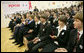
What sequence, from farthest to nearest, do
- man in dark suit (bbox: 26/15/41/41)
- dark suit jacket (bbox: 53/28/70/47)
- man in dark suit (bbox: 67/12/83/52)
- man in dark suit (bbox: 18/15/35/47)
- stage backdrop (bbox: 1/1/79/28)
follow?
1. stage backdrop (bbox: 1/1/79/28)
2. man in dark suit (bbox: 18/15/35/47)
3. man in dark suit (bbox: 26/15/41/41)
4. dark suit jacket (bbox: 53/28/70/47)
5. man in dark suit (bbox: 67/12/83/52)

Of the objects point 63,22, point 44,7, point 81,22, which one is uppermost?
point 81,22

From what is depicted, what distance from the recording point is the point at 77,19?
124 cm

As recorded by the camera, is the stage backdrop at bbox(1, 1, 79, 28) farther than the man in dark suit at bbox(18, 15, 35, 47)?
Yes

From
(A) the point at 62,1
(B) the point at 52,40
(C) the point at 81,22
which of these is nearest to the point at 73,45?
(C) the point at 81,22

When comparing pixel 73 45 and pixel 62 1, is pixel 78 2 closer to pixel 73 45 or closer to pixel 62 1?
pixel 62 1

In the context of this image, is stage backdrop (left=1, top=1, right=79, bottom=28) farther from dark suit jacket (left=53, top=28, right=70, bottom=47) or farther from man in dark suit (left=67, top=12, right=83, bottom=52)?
man in dark suit (left=67, top=12, right=83, bottom=52)

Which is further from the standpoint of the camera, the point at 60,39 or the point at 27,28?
the point at 27,28

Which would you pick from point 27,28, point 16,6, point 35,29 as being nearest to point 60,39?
point 35,29

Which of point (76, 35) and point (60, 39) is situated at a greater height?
point (76, 35)

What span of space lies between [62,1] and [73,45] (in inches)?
366

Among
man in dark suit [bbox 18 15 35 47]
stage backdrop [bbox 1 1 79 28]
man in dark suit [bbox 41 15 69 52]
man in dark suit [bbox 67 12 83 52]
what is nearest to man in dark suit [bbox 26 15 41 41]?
man in dark suit [bbox 18 15 35 47]

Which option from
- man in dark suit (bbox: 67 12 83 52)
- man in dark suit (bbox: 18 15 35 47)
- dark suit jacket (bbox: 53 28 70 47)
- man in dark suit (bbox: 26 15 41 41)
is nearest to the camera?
man in dark suit (bbox: 67 12 83 52)

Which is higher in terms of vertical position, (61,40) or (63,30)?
(63,30)

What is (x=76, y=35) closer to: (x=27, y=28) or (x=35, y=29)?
(x=35, y=29)
